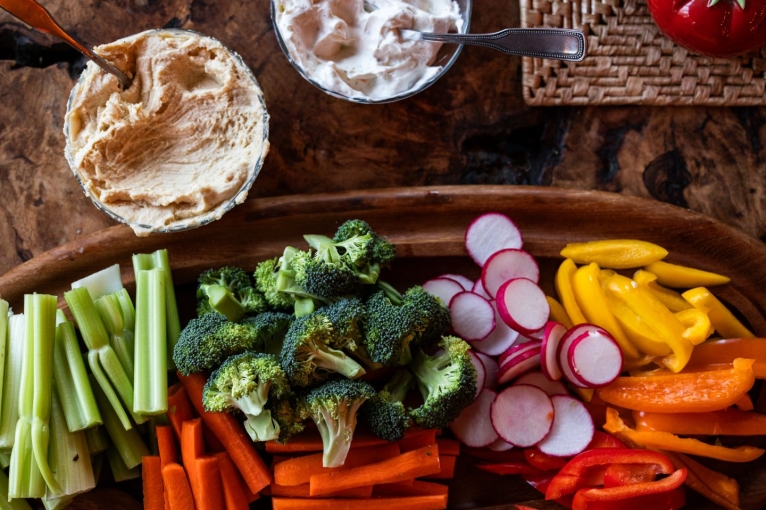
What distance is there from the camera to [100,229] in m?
2.50

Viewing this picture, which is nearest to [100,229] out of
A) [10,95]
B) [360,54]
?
A: [10,95]

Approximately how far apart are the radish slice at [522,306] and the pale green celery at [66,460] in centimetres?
153

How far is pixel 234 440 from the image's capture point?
7.34 ft

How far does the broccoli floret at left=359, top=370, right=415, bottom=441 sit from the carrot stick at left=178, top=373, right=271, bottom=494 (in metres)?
0.39

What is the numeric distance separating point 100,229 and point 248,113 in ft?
2.45

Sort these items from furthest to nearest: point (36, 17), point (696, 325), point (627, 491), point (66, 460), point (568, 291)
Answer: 1. point (568, 291)
2. point (696, 325)
3. point (627, 491)
4. point (66, 460)
5. point (36, 17)

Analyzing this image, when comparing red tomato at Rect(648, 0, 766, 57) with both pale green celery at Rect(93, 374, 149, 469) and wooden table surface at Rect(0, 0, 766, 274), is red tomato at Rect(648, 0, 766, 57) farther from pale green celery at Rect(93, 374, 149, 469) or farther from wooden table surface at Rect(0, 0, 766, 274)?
pale green celery at Rect(93, 374, 149, 469)

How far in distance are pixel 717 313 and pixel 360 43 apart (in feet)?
5.53

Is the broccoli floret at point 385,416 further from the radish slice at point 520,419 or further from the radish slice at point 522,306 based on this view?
the radish slice at point 522,306

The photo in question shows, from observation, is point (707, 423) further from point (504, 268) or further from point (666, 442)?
point (504, 268)

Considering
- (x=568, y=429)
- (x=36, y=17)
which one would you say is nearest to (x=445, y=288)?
(x=568, y=429)

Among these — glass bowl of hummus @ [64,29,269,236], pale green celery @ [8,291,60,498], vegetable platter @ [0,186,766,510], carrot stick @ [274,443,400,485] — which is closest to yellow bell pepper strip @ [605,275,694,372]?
vegetable platter @ [0,186,766,510]

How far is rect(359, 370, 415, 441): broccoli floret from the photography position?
2.19 metres

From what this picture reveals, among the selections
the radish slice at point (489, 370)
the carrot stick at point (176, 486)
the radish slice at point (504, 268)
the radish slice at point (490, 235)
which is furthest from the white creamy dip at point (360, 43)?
the carrot stick at point (176, 486)
